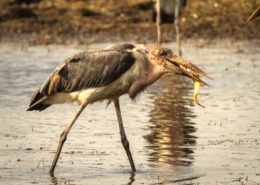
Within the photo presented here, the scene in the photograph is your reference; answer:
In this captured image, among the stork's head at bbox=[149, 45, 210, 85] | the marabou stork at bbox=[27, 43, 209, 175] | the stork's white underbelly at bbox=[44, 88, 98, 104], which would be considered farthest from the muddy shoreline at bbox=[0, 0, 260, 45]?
the stork's head at bbox=[149, 45, 210, 85]

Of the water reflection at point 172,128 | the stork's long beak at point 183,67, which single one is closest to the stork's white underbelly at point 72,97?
the stork's long beak at point 183,67

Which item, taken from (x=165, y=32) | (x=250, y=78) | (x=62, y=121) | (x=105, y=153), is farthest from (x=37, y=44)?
(x=105, y=153)

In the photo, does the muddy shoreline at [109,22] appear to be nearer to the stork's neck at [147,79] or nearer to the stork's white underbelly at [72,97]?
the stork's white underbelly at [72,97]

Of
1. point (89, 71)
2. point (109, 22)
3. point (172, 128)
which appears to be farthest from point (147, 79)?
point (109, 22)

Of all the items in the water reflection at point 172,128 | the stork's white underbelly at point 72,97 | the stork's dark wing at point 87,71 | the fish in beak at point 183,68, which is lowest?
the water reflection at point 172,128

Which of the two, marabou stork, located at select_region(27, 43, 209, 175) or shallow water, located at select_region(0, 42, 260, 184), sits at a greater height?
marabou stork, located at select_region(27, 43, 209, 175)

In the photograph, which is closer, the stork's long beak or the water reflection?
the stork's long beak

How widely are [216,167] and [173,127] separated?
1.97m

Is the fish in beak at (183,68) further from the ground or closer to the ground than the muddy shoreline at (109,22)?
further from the ground

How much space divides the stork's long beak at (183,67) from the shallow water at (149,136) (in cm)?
80

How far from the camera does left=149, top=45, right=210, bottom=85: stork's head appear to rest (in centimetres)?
740

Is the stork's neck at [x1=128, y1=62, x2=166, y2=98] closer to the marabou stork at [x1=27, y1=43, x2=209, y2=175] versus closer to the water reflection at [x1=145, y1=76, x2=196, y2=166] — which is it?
the marabou stork at [x1=27, y1=43, x2=209, y2=175]

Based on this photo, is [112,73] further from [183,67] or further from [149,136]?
[149,136]

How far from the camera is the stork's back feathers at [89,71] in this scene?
24.7ft
